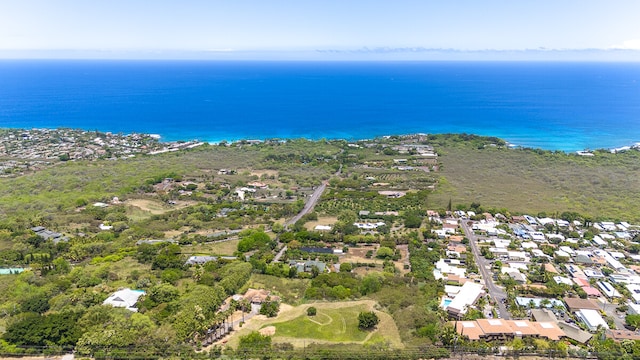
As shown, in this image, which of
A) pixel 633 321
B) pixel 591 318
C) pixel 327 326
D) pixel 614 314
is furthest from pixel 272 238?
pixel 633 321

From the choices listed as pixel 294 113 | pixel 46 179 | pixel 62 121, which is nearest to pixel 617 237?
pixel 46 179

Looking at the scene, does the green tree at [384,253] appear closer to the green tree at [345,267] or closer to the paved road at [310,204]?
the green tree at [345,267]

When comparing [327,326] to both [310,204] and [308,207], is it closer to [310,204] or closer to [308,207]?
[308,207]

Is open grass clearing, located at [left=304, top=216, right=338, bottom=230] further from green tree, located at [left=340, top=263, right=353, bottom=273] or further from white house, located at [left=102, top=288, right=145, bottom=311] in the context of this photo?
white house, located at [left=102, top=288, right=145, bottom=311]

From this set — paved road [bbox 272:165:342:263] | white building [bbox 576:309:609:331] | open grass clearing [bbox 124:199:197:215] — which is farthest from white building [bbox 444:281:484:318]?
open grass clearing [bbox 124:199:197:215]

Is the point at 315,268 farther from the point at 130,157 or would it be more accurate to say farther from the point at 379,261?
the point at 130,157

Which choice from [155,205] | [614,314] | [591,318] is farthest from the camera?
[155,205]
